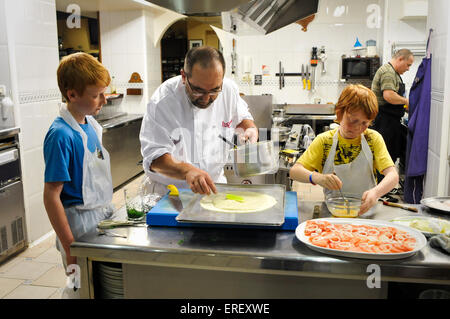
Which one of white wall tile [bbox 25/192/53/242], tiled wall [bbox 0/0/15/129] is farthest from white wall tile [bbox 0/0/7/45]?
white wall tile [bbox 25/192/53/242]

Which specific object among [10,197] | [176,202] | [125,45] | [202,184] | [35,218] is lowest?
[35,218]

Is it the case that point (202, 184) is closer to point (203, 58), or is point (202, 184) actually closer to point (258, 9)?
point (203, 58)

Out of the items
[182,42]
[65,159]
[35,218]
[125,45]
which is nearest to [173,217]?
[65,159]

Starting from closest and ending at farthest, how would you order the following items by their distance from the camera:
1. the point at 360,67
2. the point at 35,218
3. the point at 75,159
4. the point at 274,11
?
the point at 75,159, the point at 274,11, the point at 35,218, the point at 360,67

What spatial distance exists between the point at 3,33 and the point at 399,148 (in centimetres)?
421

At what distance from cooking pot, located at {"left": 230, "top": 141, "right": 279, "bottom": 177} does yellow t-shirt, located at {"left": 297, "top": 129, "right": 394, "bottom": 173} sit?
54 cm

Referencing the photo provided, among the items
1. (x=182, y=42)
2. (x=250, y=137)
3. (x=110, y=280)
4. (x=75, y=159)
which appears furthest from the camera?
(x=182, y=42)

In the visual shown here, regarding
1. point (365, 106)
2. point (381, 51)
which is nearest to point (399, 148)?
point (381, 51)

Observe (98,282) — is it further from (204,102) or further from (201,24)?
(201,24)

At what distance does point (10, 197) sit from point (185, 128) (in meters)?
1.87

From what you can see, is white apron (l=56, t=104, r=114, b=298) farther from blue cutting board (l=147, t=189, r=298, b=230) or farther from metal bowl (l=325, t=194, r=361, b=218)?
metal bowl (l=325, t=194, r=361, b=218)

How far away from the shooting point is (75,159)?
5.74 ft

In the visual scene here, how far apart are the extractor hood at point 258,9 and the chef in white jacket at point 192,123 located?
6.9 inches

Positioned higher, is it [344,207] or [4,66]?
[4,66]
